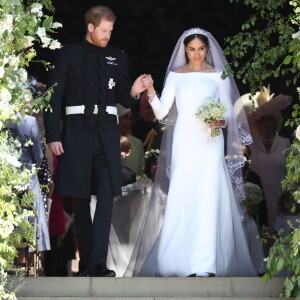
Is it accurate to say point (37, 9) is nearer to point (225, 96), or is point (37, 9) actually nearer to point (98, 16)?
point (98, 16)

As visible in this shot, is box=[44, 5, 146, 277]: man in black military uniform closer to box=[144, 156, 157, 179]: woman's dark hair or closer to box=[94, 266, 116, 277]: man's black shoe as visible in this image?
box=[94, 266, 116, 277]: man's black shoe

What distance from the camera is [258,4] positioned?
9531mm

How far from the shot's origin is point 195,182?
965cm

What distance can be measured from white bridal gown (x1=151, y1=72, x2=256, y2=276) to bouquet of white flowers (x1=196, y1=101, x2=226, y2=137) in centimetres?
23

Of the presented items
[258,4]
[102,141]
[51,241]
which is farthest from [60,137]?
[51,241]

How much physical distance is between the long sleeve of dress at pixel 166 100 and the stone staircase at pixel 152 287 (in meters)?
1.63

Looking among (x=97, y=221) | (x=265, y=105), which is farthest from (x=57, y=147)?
(x=265, y=105)

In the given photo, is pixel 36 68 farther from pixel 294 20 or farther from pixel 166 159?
pixel 294 20

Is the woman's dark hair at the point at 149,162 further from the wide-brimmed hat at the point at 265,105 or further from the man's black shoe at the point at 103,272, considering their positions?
the man's black shoe at the point at 103,272

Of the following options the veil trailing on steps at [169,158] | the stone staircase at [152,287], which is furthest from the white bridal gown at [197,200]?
the stone staircase at [152,287]

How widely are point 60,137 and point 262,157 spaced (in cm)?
308

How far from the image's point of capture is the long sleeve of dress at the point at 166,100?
981 centimetres

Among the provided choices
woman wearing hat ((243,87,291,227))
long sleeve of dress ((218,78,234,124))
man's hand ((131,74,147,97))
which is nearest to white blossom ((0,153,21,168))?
man's hand ((131,74,147,97))

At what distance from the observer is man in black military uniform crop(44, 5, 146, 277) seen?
937cm
